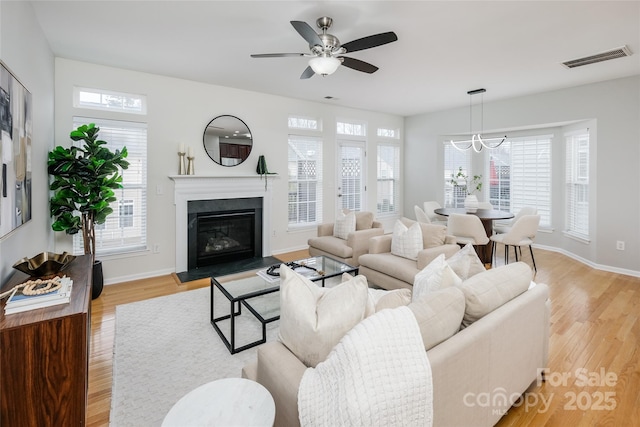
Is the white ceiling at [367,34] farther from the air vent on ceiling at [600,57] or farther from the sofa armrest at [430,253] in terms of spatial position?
the sofa armrest at [430,253]

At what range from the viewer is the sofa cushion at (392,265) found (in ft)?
10.5

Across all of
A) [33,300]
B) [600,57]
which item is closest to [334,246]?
[33,300]

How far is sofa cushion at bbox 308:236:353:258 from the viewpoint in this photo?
4125mm

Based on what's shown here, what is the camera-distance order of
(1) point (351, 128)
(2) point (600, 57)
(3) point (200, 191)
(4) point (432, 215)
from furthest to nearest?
1. (1) point (351, 128)
2. (4) point (432, 215)
3. (3) point (200, 191)
4. (2) point (600, 57)

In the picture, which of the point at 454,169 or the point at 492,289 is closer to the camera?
the point at 492,289

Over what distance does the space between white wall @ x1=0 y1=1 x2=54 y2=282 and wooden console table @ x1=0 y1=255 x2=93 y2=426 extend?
2.39 feet

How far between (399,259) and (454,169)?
4.31 m

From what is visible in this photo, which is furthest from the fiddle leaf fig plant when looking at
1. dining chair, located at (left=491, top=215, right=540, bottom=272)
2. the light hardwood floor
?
dining chair, located at (left=491, top=215, right=540, bottom=272)

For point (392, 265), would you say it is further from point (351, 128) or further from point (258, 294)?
point (351, 128)

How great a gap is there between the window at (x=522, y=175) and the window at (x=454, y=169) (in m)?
0.42

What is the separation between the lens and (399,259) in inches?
140

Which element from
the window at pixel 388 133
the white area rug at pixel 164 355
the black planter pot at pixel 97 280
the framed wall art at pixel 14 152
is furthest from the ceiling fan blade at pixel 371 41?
the window at pixel 388 133

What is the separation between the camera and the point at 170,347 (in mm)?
2594

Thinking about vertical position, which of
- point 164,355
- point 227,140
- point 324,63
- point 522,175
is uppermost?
point 324,63
